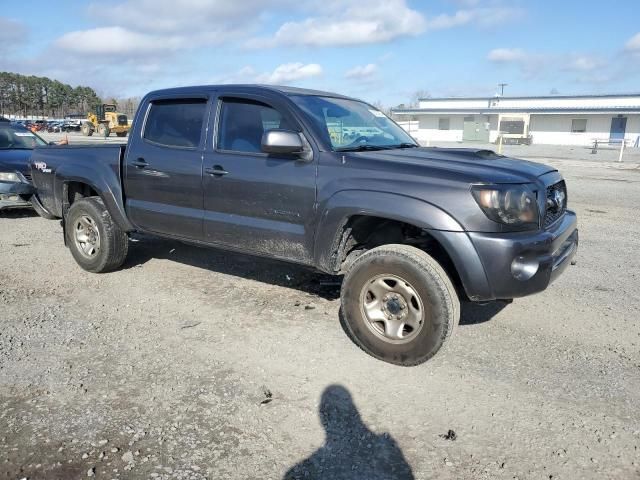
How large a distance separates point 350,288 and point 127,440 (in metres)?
1.79

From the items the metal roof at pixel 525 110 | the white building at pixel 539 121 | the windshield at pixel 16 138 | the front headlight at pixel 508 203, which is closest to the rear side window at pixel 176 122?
the front headlight at pixel 508 203

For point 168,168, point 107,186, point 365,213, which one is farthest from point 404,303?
point 107,186

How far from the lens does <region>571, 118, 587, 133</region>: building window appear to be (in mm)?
49781

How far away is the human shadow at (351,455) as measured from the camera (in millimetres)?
2586

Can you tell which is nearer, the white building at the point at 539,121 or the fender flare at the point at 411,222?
the fender flare at the point at 411,222

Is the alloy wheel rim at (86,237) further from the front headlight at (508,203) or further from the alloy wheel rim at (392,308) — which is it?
the front headlight at (508,203)

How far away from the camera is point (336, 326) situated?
14.4 ft

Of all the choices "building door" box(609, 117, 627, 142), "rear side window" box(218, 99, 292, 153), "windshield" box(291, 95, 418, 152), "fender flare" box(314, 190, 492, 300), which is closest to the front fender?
"fender flare" box(314, 190, 492, 300)

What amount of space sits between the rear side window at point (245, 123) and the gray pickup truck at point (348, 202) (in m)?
0.01

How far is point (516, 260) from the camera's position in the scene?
3.37 metres

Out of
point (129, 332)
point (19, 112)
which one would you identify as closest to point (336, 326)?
point (129, 332)

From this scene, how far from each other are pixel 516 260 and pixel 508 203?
14.6 inches

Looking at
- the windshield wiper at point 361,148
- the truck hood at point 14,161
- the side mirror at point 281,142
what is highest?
the side mirror at point 281,142

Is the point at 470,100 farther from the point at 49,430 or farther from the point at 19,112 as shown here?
the point at 19,112
